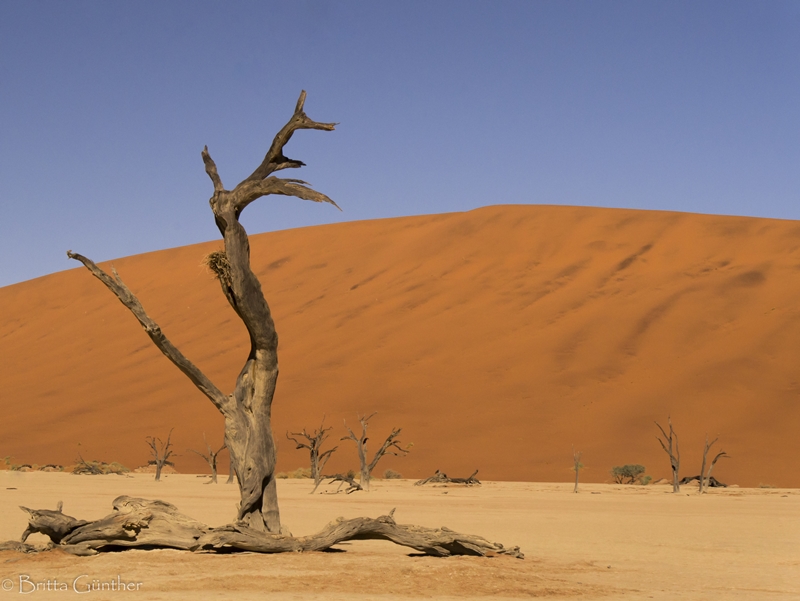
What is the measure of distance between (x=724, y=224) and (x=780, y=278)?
35.5ft

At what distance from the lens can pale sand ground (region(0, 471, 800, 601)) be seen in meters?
7.31

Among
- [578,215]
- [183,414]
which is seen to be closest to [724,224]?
[578,215]

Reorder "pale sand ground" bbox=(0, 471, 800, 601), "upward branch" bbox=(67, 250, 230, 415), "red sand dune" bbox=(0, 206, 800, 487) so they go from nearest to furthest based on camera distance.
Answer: "pale sand ground" bbox=(0, 471, 800, 601), "upward branch" bbox=(67, 250, 230, 415), "red sand dune" bbox=(0, 206, 800, 487)

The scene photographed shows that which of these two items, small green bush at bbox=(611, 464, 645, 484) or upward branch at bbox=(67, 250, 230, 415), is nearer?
upward branch at bbox=(67, 250, 230, 415)

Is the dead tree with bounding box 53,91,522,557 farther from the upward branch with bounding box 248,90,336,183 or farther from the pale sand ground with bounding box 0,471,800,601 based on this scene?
the pale sand ground with bounding box 0,471,800,601

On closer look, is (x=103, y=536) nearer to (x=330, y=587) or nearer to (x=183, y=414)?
(x=330, y=587)

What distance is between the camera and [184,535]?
8492 mm

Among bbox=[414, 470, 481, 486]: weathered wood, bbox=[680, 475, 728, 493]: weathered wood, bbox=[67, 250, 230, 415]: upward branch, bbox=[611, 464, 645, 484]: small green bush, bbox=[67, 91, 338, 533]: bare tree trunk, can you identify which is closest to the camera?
bbox=[67, 250, 230, 415]: upward branch

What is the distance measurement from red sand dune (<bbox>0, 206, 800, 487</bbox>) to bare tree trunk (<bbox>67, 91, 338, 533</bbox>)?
21354mm

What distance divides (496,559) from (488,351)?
107 feet

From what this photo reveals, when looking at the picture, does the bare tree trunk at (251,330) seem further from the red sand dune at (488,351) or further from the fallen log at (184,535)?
the red sand dune at (488,351)

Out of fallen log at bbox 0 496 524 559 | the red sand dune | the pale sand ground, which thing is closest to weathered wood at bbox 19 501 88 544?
fallen log at bbox 0 496 524 559

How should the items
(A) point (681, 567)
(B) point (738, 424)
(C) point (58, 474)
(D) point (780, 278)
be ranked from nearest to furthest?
(A) point (681, 567)
(C) point (58, 474)
(B) point (738, 424)
(D) point (780, 278)

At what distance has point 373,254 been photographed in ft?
202
